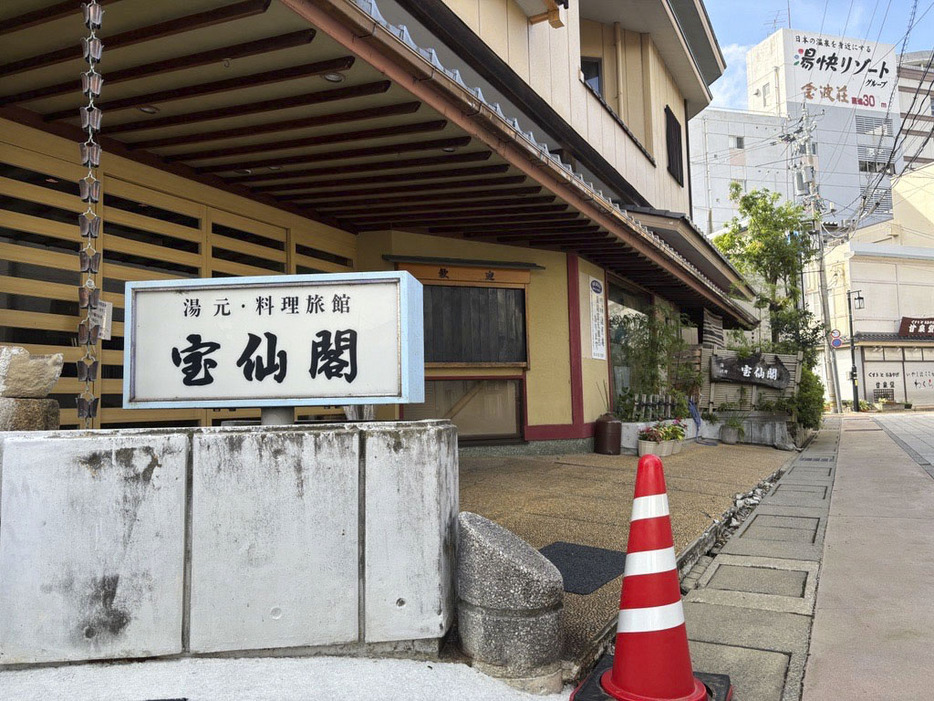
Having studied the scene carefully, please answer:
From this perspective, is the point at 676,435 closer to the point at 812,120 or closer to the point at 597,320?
the point at 597,320

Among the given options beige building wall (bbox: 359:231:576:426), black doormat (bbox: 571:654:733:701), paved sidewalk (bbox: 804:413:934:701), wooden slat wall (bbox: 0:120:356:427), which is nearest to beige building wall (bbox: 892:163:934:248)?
beige building wall (bbox: 359:231:576:426)

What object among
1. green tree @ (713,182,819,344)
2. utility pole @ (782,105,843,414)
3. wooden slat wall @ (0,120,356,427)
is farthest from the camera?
utility pole @ (782,105,843,414)

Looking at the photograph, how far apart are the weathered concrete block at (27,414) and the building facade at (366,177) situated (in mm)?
2381

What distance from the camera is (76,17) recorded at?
402 cm

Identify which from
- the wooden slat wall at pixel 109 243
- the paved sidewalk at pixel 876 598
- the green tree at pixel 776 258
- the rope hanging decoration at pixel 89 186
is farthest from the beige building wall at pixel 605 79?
the paved sidewalk at pixel 876 598

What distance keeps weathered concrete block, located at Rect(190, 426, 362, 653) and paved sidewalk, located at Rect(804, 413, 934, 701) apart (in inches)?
85.7

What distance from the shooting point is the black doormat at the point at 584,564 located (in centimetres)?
403

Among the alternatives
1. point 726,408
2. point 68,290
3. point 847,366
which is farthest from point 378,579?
point 847,366

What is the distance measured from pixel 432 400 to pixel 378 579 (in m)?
6.26

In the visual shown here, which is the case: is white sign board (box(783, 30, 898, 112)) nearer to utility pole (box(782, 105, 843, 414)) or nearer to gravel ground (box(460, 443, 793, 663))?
utility pole (box(782, 105, 843, 414))

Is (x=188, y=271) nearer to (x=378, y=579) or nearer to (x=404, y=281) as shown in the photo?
(x=404, y=281)

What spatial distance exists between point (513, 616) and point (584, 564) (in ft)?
5.59

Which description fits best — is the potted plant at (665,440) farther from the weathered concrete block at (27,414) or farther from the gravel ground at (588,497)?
the weathered concrete block at (27,414)

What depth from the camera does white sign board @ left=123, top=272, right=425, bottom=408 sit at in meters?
3.14
